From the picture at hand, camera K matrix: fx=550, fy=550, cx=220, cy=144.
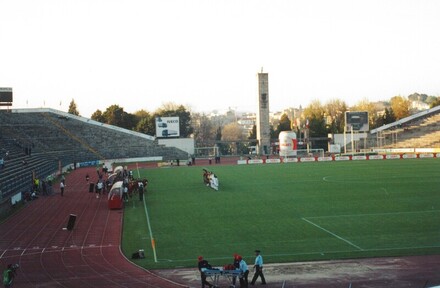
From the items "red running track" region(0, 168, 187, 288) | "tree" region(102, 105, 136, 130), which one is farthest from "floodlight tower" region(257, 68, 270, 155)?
"red running track" region(0, 168, 187, 288)

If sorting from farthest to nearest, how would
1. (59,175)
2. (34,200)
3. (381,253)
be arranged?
(59,175) < (34,200) < (381,253)

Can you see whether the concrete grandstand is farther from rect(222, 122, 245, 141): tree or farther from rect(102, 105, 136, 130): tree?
rect(222, 122, 245, 141): tree

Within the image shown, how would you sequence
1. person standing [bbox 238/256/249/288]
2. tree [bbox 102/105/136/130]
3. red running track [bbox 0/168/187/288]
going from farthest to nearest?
tree [bbox 102/105/136/130], red running track [bbox 0/168/187/288], person standing [bbox 238/256/249/288]

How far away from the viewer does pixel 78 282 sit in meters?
17.7

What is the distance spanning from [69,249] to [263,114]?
81.3 meters

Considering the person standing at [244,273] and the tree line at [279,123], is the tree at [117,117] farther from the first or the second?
the person standing at [244,273]

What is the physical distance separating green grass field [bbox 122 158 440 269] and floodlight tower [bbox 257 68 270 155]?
177 ft

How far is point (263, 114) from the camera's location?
335 feet

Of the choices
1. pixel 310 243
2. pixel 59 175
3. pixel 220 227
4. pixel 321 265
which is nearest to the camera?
pixel 321 265

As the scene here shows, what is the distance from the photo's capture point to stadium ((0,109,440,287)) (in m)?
18.6

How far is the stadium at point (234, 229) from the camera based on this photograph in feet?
61.0

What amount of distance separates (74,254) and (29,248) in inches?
104

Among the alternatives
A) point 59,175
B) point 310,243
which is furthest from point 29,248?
point 59,175

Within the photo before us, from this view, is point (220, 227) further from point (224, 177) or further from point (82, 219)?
point (224, 177)
